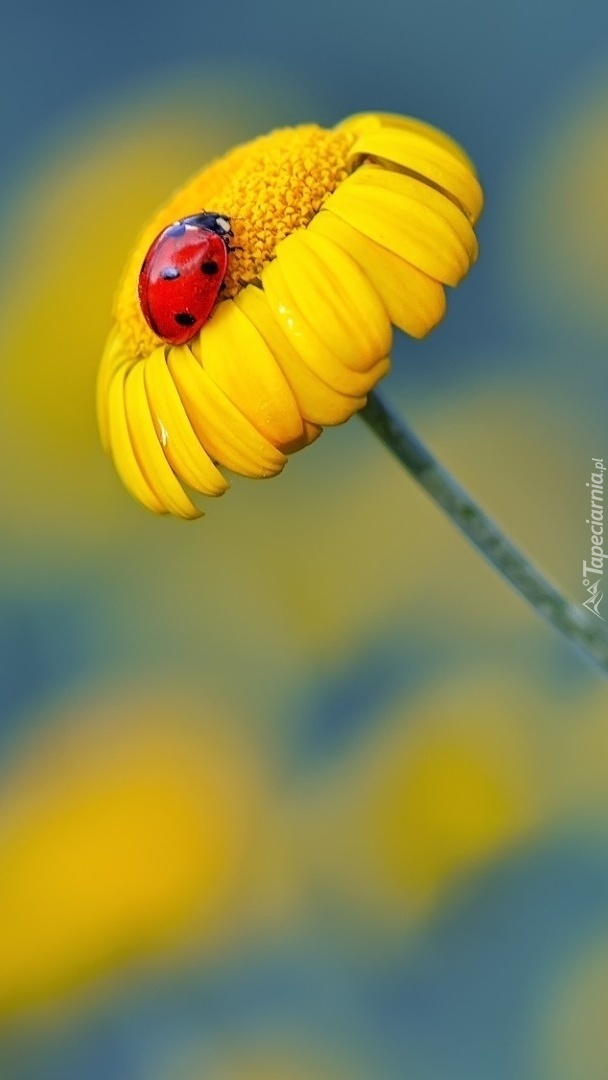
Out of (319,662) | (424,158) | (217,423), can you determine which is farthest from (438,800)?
(424,158)

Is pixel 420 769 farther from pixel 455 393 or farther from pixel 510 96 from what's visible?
pixel 510 96

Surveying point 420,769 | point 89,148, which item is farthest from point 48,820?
point 89,148

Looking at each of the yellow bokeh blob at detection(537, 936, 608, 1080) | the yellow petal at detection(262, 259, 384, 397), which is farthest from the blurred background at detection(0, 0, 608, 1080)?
the yellow petal at detection(262, 259, 384, 397)

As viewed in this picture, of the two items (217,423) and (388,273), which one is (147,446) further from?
(388,273)

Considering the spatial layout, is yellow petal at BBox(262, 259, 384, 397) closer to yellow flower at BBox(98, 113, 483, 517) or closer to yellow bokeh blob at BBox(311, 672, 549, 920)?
yellow flower at BBox(98, 113, 483, 517)

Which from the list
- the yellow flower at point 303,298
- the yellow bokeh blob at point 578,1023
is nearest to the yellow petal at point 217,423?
the yellow flower at point 303,298

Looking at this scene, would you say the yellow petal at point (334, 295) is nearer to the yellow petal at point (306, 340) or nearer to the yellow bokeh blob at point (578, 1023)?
the yellow petal at point (306, 340)
